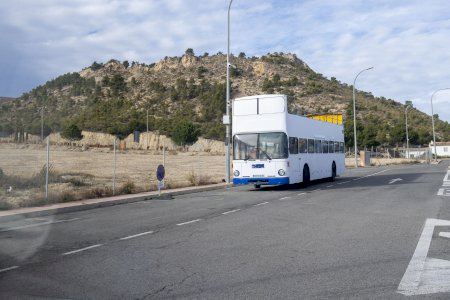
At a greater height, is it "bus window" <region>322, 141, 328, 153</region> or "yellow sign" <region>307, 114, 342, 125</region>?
"yellow sign" <region>307, 114, 342, 125</region>

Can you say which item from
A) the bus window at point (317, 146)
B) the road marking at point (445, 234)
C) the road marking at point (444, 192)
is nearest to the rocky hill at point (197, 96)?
the bus window at point (317, 146)

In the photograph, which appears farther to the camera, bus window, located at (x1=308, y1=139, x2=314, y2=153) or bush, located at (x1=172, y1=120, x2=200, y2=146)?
bush, located at (x1=172, y1=120, x2=200, y2=146)

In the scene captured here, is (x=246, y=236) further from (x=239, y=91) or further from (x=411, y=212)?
(x=239, y=91)

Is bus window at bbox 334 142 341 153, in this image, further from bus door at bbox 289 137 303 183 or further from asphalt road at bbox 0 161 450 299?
asphalt road at bbox 0 161 450 299

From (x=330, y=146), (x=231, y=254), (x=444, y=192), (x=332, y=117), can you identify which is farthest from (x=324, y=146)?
(x=231, y=254)

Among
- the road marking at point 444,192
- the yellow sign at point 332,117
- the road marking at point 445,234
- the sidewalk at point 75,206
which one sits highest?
the yellow sign at point 332,117

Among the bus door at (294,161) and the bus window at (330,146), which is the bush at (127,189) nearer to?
the bus door at (294,161)

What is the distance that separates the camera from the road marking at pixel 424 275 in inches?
231

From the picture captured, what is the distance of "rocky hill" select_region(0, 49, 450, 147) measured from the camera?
3342 inches

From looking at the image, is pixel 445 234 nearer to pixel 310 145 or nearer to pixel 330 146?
pixel 310 145

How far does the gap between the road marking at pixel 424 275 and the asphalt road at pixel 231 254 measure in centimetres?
1

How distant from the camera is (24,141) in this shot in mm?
36406

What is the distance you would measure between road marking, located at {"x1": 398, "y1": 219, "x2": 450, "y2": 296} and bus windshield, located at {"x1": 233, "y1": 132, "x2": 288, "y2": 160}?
12.5 m

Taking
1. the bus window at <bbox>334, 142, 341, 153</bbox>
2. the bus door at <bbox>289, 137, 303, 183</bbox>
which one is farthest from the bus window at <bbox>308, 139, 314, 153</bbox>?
the bus window at <bbox>334, 142, 341, 153</bbox>
